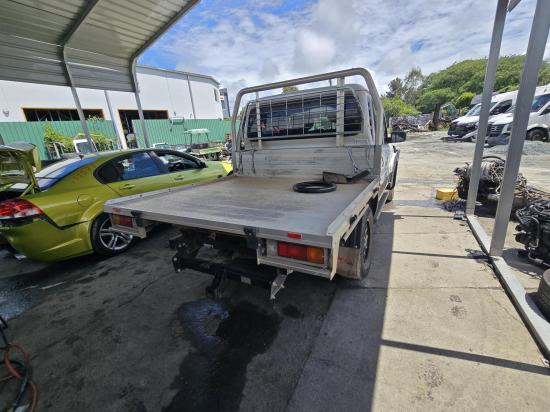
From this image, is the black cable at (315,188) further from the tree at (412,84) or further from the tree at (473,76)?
the tree at (412,84)

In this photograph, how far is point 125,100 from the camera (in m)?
16.8

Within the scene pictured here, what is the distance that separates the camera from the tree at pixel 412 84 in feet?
240

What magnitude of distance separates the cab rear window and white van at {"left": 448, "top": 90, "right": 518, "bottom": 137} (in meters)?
15.5

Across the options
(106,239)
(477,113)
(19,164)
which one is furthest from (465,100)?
(19,164)

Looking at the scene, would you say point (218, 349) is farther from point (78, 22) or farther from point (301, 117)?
point (78, 22)

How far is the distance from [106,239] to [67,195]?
82cm

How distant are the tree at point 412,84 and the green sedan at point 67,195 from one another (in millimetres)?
84656

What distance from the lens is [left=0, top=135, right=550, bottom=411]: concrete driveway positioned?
1762 millimetres

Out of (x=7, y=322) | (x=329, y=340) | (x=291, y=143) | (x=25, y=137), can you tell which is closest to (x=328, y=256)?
(x=329, y=340)

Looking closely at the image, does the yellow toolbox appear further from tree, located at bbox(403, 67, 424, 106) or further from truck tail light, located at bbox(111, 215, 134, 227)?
tree, located at bbox(403, 67, 424, 106)

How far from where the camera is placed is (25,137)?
37.1 ft

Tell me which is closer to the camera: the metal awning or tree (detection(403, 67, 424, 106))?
the metal awning

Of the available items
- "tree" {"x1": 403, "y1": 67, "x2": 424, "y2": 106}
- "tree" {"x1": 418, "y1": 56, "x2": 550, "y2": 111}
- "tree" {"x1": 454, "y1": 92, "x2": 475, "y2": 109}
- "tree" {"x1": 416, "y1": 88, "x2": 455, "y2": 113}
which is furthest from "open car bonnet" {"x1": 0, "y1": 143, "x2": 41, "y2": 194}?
"tree" {"x1": 403, "y1": 67, "x2": 424, "y2": 106}

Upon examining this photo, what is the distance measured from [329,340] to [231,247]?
3.94ft
